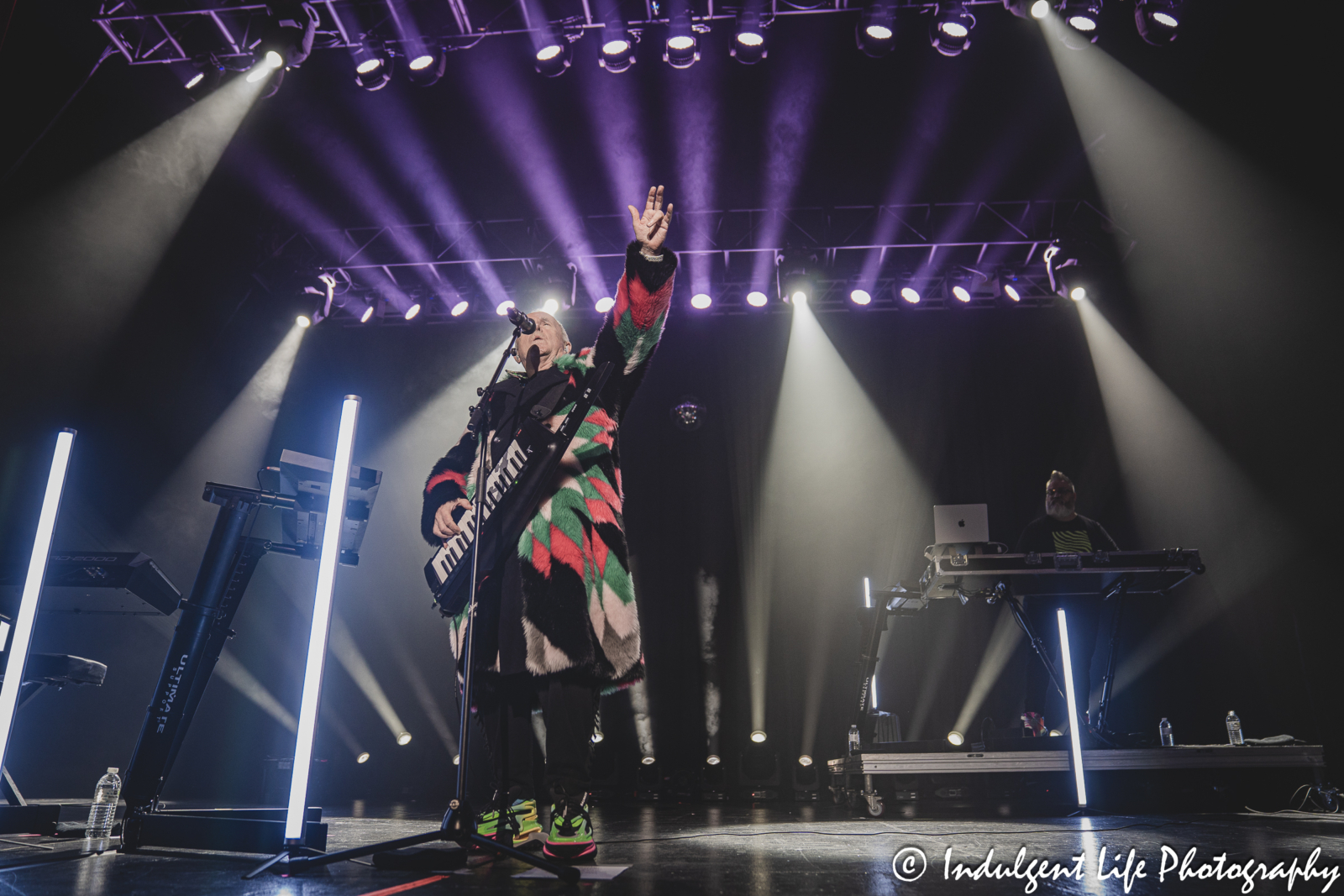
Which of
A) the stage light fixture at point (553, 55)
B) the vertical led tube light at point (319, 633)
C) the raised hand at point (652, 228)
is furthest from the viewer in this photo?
the stage light fixture at point (553, 55)

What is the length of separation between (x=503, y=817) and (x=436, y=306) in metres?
6.04

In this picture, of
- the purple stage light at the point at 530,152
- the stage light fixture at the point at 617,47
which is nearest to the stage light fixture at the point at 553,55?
the stage light fixture at the point at 617,47

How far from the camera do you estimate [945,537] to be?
14.6 feet

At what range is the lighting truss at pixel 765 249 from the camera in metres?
6.43

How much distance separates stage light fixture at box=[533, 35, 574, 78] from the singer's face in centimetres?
316

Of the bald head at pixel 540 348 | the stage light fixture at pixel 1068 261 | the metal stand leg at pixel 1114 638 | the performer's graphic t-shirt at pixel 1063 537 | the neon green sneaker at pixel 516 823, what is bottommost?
the neon green sneaker at pixel 516 823

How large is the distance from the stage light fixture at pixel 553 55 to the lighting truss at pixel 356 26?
0.07 meters

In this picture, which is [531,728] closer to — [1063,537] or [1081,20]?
[1063,537]

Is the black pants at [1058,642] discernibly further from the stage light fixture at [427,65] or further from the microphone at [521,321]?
the stage light fixture at [427,65]

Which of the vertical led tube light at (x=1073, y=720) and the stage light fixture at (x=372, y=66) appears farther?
the stage light fixture at (x=372, y=66)

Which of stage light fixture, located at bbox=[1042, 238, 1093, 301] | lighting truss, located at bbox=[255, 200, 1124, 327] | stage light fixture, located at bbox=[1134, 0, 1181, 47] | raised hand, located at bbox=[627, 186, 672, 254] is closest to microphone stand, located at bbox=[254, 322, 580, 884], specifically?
raised hand, located at bbox=[627, 186, 672, 254]

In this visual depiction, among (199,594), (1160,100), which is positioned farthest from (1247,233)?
(199,594)

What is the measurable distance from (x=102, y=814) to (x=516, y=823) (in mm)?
1300

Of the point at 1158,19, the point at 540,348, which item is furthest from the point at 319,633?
the point at 1158,19
